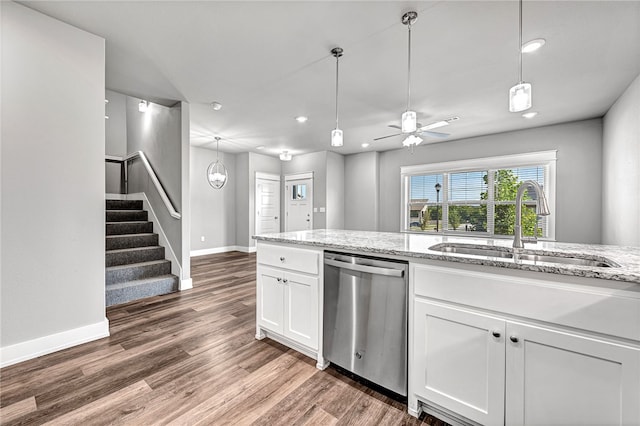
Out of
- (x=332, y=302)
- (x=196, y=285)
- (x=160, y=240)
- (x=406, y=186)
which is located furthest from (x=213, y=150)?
(x=332, y=302)

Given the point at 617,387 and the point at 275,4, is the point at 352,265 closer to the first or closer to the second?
the point at 617,387

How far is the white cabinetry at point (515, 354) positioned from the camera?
105 centimetres

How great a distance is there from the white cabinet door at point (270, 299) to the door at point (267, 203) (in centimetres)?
487

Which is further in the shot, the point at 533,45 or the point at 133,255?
the point at 133,255

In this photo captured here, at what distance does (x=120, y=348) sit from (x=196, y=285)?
5.77ft

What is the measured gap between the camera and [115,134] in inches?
245

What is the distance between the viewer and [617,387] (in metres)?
1.04

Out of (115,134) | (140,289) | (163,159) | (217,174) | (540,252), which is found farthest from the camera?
(217,174)

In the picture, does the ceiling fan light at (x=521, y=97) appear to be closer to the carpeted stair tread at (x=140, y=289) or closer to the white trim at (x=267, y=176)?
the carpeted stair tread at (x=140, y=289)

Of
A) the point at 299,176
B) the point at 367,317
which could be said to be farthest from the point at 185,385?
the point at 299,176

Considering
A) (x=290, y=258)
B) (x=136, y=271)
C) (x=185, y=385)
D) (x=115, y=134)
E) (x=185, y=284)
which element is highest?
(x=115, y=134)

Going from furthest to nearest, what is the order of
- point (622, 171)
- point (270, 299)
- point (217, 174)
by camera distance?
point (217, 174) → point (622, 171) → point (270, 299)

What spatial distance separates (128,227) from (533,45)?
5.44 m

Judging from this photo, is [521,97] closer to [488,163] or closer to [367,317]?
[367,317]
